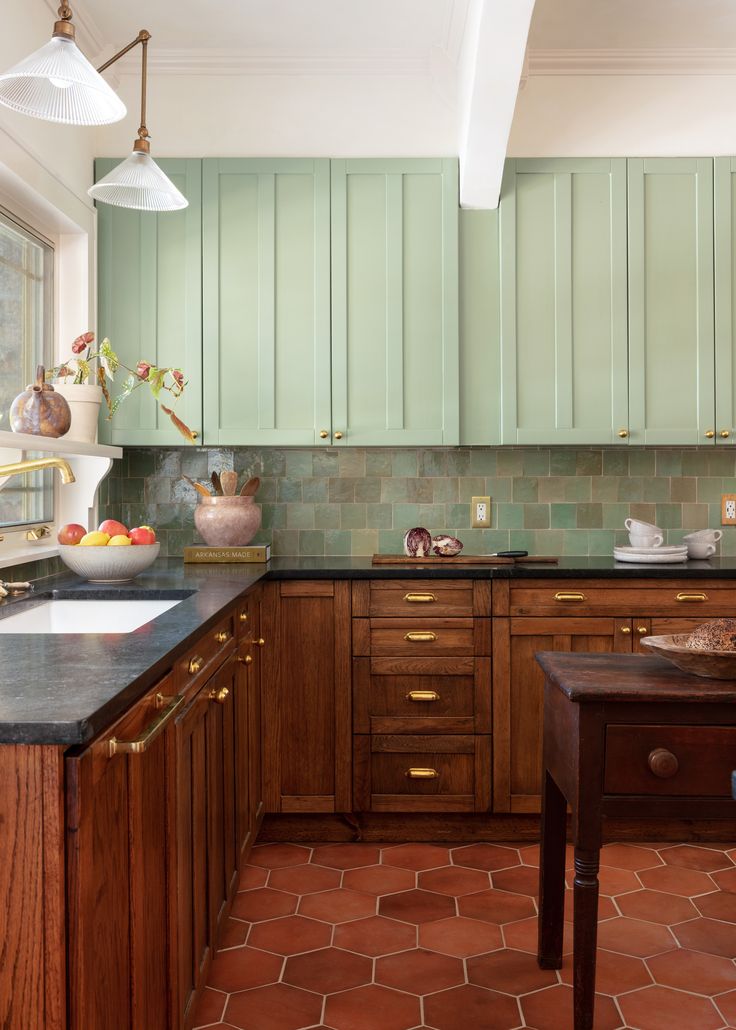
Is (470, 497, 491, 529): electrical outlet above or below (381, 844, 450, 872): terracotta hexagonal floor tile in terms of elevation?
above

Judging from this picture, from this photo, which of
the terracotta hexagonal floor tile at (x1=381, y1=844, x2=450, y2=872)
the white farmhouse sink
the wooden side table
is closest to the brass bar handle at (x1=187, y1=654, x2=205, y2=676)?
the white farmhouse sink

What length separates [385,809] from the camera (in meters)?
3.05

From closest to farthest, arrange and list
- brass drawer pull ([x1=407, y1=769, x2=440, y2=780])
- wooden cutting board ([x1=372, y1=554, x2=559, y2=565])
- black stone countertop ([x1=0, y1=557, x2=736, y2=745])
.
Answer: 1. black stone countertop ([x1=0, y1=557, x2=736, y2=745])
2. brass drawer pull ([x1=407, y1=769, x2=440, y2=780])
3. wooden cutting board ([x1=372, y1=554, x2=559, y2=565])

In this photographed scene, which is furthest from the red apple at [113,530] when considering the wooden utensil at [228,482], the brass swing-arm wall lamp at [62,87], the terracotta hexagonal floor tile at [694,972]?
the terracotta hexagonal floor tile at [694,972]

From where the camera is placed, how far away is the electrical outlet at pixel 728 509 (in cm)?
363

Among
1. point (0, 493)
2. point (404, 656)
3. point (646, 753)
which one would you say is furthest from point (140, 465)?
point (646, 753)

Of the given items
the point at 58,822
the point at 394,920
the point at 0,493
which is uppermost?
the point at 0,493

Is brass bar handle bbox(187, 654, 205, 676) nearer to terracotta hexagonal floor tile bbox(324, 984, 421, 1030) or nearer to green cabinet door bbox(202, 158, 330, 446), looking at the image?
terracotta hexagonal floor tile bbox(324, 984, 421, 1030)

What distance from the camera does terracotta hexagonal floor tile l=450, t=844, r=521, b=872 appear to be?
2865 mm

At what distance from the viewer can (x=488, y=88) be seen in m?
2.92

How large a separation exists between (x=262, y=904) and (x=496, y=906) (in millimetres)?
698

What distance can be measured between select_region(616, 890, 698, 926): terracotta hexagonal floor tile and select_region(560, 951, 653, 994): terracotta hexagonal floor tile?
24 cm

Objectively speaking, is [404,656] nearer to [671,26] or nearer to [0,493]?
[0,493]

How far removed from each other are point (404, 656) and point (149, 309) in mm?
1637
